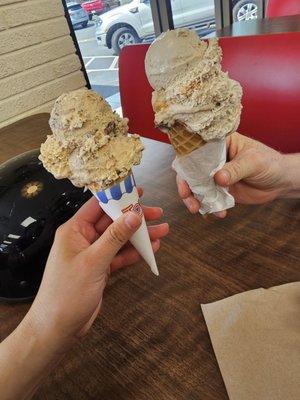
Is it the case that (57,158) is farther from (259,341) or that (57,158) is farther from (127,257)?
(259,341)

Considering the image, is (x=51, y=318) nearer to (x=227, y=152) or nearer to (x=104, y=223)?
(x=104, y=223)

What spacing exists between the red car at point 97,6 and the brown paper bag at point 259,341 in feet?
12.8

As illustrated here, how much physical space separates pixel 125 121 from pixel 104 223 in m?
0.34

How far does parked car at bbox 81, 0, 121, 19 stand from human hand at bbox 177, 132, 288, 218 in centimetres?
351

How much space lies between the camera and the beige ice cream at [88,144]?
2.23 ft

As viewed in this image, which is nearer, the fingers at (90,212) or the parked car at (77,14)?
the fingers at (90,212)

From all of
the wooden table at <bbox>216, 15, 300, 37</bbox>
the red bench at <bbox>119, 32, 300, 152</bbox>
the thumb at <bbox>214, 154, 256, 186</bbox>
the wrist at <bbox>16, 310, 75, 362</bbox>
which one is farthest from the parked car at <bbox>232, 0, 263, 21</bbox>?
the wrist at <bbox>16, 310, 75, 362</bbox>

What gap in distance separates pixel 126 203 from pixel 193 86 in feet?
0.97

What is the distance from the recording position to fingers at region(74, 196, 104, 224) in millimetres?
904

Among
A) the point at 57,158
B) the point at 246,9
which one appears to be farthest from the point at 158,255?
the point at 246,9

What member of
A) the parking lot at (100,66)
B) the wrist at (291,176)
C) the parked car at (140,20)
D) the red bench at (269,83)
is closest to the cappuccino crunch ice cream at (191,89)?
the wrist at (291,176)

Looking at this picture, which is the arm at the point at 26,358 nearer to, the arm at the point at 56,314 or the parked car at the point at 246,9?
the arm at the point at 56,314

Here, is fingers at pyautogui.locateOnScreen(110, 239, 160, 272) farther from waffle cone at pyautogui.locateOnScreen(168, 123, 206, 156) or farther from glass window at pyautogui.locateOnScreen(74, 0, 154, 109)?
glass window at pyautogui.locateOnScreen(74, 0, 154, 109)

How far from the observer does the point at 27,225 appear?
2.87ft
